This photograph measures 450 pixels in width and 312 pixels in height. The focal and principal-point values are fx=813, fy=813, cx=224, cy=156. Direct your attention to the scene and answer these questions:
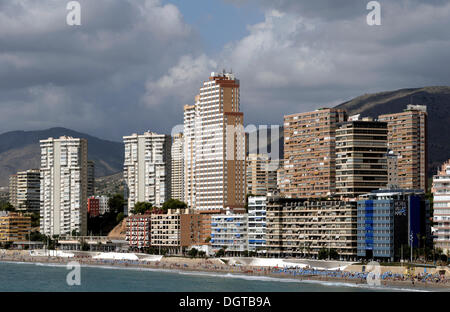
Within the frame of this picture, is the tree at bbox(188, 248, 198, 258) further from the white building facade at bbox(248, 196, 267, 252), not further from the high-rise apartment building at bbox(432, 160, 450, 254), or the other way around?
the high-rise apartment building at bbox(432, 160, 450, 254)

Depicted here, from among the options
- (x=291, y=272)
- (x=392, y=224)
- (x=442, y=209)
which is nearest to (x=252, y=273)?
(x=291, y=272)

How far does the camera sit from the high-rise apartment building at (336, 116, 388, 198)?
595 feet

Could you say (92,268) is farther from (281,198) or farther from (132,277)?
(281,198)

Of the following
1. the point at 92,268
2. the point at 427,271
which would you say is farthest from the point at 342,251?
the point at 92,268

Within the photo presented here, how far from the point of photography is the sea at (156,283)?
13362cm

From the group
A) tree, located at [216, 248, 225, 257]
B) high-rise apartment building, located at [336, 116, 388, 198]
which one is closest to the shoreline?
tree, located at [216, 248, 225, 257]

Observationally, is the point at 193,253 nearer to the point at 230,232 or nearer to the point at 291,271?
the point at 230,232

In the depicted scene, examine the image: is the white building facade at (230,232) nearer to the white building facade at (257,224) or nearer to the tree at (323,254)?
the white building facade at (257,224)

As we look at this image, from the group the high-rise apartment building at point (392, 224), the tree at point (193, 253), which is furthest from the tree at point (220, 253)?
the high-rise apartment building at point (392, 224)

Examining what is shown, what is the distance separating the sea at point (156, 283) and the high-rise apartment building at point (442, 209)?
89.4 feet

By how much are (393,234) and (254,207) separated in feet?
140

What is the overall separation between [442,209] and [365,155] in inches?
1262

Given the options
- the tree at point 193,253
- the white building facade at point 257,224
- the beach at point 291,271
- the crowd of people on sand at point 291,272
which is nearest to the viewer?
the beach at point 291,271

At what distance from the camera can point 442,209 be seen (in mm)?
153000
